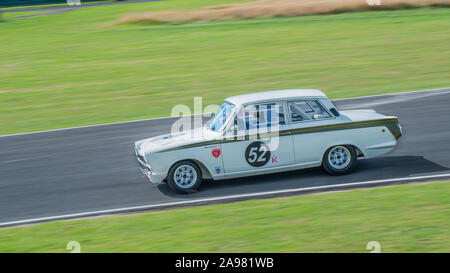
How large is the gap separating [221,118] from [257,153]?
100cm

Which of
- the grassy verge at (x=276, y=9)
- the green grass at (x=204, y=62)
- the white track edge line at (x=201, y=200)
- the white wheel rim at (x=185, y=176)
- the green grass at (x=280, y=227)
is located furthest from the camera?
the grassy verge at (x=276, y=9)

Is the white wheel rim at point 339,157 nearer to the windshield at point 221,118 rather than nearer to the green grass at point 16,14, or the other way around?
the windshield at point 221,118

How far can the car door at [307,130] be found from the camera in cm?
1063

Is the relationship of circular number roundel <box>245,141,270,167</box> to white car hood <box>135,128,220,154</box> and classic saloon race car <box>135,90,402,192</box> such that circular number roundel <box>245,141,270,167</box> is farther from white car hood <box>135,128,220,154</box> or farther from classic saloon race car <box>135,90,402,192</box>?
white car hood <box>135,128,220,154</box>

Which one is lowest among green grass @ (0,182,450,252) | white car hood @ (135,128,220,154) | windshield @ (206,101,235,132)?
green grass @ (0,182,450,252)

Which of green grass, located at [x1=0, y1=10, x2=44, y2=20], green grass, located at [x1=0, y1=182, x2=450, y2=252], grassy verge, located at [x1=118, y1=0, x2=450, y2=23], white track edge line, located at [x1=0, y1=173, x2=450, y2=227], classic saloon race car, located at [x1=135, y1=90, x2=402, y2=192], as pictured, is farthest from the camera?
green grass, located at [x1=0, y1=10, x2=44, y2=20]

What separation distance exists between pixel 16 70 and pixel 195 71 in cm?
874

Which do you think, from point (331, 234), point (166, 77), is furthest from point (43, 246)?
point (166, 77)

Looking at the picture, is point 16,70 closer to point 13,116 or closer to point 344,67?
point 13,116

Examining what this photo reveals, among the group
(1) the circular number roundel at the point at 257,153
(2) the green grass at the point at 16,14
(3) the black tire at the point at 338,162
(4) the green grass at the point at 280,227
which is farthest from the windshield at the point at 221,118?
(2) the green grass at the point at 16,14

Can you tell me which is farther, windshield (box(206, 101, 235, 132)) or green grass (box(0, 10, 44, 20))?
green grass (box(0, 10, 44, 20))

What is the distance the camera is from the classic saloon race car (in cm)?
1048

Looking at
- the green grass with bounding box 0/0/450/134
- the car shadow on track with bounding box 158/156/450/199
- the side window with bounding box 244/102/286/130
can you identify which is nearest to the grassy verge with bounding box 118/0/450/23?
the green grass with bounding box 0/0/450/134

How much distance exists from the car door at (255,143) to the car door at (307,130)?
0.15 metres
